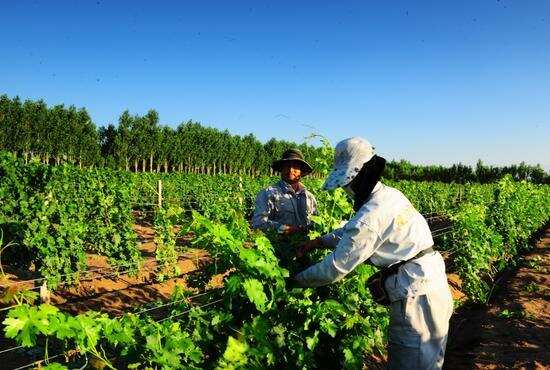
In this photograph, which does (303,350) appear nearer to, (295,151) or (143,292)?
(295,151)

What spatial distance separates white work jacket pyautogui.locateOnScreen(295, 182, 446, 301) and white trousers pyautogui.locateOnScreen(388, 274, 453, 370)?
0.07 m

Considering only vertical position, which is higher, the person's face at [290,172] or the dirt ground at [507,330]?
the person's face at [290,172]

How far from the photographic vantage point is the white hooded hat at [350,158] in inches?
109

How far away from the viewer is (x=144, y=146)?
2426 inches

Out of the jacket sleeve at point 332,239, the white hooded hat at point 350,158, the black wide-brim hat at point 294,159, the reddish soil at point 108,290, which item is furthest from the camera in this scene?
the reddish soil at point 108,290

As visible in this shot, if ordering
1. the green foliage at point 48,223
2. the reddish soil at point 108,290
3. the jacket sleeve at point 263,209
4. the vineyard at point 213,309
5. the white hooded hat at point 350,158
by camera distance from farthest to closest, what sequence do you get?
the green foliage at point 48,223
the reddish soil at point 108,290
the jacket sleeve at point 263,209
the white hooded hat at point 350,158
the vineyard at point 213,309

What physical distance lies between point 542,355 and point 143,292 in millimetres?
6989

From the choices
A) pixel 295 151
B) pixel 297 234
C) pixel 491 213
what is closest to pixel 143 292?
pixel 295 151

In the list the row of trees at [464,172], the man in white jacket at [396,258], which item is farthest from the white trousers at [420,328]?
the row of trees at [464,172]

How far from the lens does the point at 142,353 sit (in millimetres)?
2275

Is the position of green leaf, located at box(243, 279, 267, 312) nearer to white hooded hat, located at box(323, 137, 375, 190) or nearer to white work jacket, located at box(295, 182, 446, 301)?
white work jacket, located at box(295, 182, 446, 301)

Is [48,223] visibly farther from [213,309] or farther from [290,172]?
[213,309]

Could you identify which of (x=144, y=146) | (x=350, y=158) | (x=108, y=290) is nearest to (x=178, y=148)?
(x=144, y=146)

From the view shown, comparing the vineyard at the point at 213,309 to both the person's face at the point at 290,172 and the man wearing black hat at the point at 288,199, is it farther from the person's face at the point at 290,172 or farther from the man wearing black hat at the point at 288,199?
the person's face at the point at 290,172
